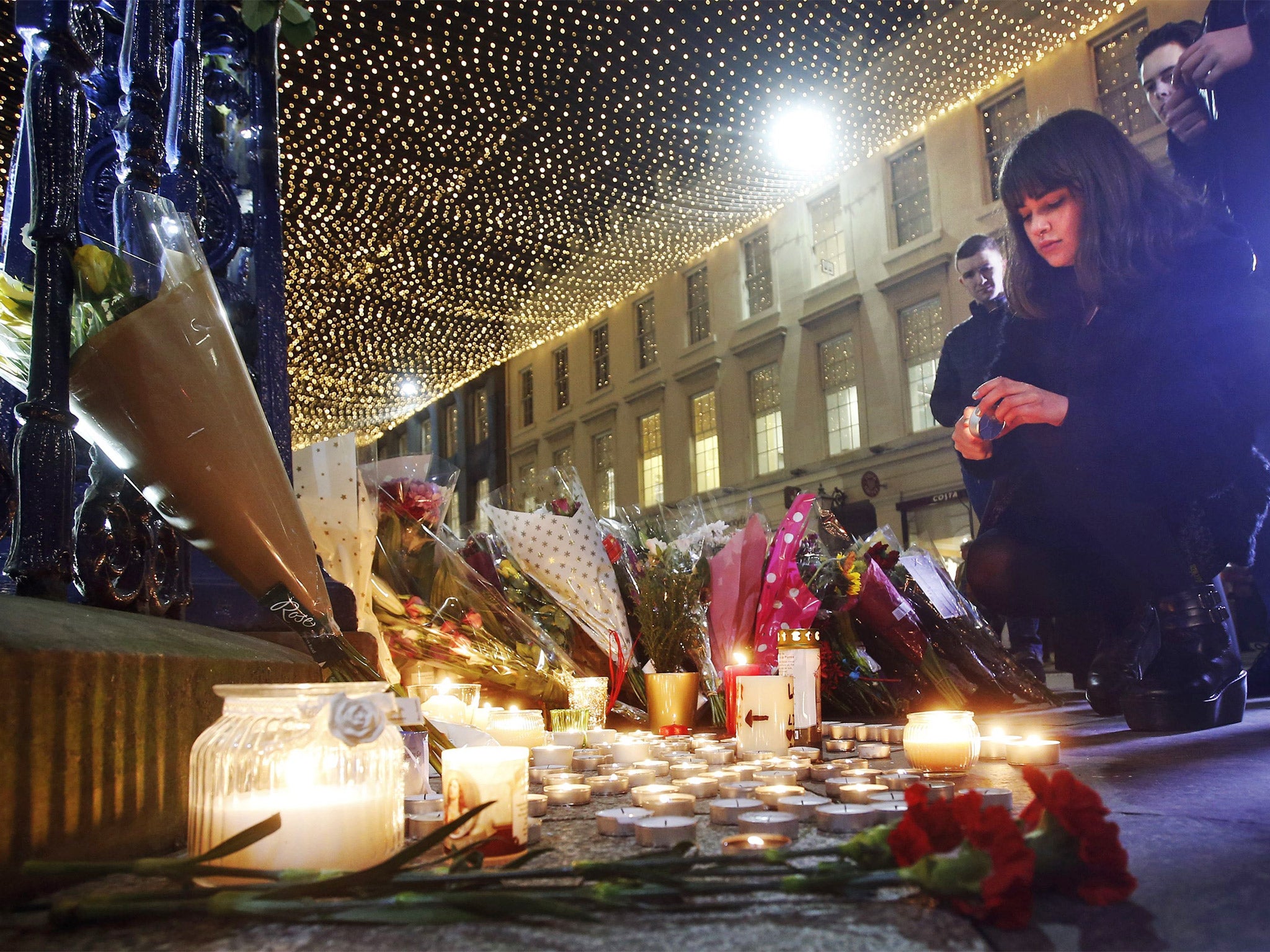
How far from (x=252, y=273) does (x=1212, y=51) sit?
10.6 feet

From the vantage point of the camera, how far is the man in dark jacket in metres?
3.28

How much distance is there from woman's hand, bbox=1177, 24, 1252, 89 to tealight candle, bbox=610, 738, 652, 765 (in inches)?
117

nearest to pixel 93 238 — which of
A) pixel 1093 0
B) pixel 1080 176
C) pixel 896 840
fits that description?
pixel 896 840

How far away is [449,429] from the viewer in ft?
68.7

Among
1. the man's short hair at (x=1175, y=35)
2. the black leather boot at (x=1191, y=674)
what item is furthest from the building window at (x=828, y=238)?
the black leather boot at (x=1191, y=674)

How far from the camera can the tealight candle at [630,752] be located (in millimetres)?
1713

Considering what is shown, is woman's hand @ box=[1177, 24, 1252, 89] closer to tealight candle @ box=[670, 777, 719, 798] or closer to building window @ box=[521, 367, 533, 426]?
tealight candle @ box=[670, 777, 719, 798]

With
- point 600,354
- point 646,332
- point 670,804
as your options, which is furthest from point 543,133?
point 600,354

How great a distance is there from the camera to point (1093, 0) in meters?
5.15

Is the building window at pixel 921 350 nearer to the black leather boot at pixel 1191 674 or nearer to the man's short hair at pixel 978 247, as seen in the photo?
the man's short hair at pixel 978 247

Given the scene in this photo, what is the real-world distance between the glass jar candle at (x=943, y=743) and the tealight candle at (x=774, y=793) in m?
0.43

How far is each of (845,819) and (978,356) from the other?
2.72 meters

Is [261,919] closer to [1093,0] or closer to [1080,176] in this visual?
[1080,176]

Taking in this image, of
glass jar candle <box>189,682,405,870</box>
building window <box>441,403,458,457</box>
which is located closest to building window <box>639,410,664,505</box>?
building window <box>441,403,458,457</box>
